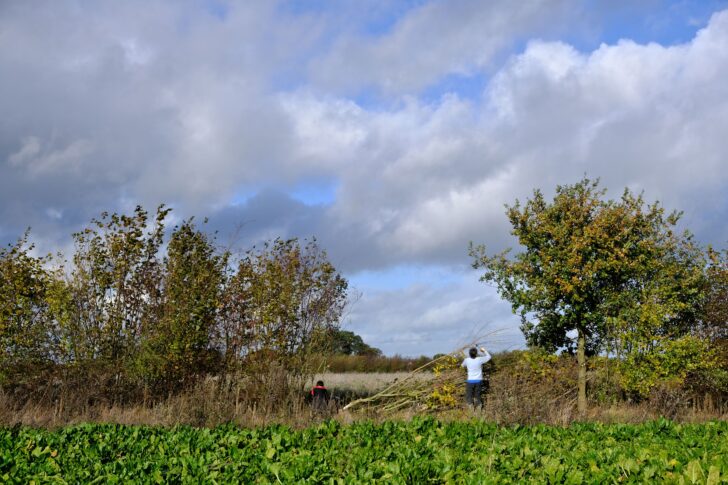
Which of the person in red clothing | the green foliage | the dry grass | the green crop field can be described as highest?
the green foliage

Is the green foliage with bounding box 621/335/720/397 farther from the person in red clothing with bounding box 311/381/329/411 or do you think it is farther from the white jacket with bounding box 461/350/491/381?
the person in red clothing with bounding box 311/381/329/411

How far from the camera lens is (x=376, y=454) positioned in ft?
23.7

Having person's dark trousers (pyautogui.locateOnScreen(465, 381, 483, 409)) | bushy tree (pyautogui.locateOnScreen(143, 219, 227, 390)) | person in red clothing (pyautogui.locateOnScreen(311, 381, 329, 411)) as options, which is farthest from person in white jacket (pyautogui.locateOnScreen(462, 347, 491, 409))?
bushy tree (pyautogui.locateOnScreen(143, 219, 227, 390))

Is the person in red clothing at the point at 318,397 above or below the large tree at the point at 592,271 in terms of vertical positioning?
below

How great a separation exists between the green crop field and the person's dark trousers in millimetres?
7623

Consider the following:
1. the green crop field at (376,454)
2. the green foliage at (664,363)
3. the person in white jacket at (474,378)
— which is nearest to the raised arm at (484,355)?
the person in white jacket at (474,378)

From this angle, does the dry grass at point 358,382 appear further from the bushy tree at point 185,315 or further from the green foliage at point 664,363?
the green foliage at point 664,363

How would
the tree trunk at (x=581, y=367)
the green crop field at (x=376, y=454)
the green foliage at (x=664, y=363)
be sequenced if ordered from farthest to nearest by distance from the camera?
1. the tree trunk at (x=581, y=367)
2. the green foliage at (x=664, y=363)
3. the green crop field at (x=376, y=454)

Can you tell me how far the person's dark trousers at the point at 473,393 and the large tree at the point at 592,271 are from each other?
3211 millimetres

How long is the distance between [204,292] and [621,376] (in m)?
11.2

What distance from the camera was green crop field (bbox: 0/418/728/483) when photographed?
237 inches

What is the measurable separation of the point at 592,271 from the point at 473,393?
4.86 m

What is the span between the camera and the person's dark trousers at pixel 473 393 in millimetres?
17406

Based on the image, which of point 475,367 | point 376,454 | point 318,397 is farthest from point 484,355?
point 376,454
